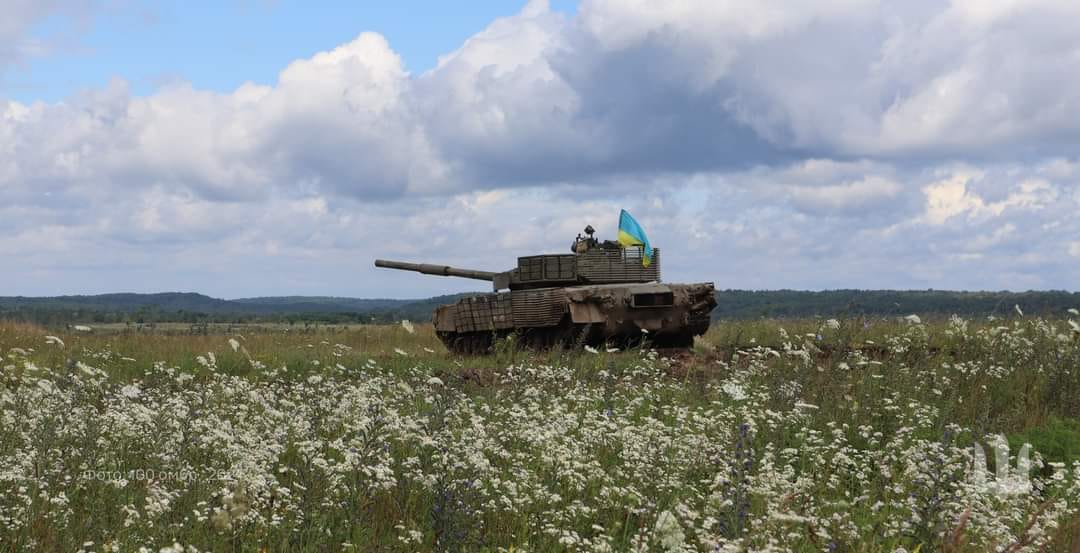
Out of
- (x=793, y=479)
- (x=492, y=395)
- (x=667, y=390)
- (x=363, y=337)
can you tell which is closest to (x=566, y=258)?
(x=363, y=337)

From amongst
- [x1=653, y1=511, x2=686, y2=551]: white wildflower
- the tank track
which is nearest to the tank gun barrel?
the tank track

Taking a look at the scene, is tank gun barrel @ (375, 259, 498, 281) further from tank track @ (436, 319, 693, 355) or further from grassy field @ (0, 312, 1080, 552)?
grassy field @ (0, 312, 1080, 552)

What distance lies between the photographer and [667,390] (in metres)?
12.1

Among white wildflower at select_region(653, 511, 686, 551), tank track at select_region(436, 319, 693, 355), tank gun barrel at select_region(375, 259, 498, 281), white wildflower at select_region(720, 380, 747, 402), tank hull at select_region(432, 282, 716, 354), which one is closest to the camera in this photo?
white wildflower at select_region(653, 511, 686, 551)

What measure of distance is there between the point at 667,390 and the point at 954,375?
3603mm

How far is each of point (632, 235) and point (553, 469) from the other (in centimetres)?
1414

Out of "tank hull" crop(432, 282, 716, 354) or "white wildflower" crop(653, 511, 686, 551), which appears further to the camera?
"tank hull" crop(432, 282, 716, 354)

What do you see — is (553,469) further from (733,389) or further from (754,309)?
(754,309)

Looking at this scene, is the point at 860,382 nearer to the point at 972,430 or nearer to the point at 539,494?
the point at 972,430

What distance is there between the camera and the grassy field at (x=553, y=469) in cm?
529

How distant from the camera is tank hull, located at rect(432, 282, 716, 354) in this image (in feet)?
59.3

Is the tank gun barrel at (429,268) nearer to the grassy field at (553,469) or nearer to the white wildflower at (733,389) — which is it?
the grassy field at (553,469)

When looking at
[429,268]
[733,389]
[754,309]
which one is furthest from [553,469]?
[754,309]

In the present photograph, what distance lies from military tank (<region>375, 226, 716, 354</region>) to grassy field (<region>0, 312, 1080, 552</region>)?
5723 millimetres
